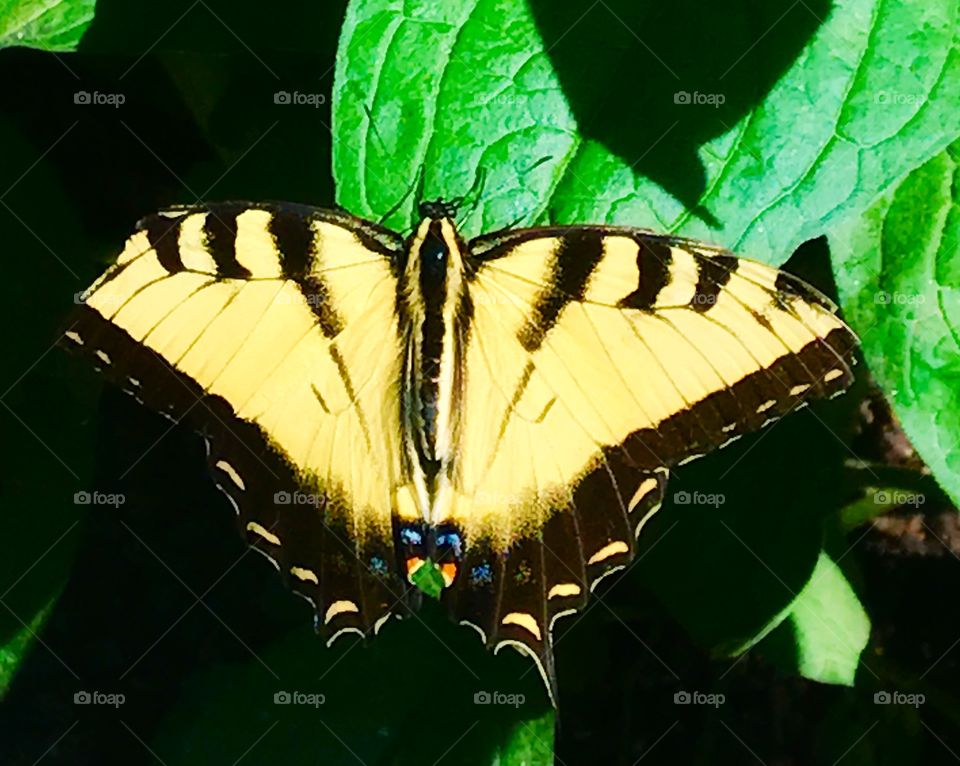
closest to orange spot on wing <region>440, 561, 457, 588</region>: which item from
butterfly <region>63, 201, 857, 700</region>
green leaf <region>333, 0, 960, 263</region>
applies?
butterfly <region>63, 201, 857, 700</region>

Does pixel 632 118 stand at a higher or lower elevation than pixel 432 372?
higher

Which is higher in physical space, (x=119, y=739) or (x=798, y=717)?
(x=798, y=717)

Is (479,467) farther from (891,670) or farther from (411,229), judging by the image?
(891,670)

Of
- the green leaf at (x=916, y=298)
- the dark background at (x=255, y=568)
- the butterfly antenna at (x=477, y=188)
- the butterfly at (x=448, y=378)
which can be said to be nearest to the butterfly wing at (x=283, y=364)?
the butterfly at (x=448, y=378)

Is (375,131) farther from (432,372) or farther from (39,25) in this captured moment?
(39,25)

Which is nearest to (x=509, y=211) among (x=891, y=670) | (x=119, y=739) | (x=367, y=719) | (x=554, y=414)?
(x=554, y=414)

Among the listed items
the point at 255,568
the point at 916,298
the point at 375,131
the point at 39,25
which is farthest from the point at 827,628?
the point at 39,25

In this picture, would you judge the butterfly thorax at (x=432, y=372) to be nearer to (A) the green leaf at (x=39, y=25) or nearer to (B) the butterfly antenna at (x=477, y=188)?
(B) the butterfly antenna at (x=477, y=188)
